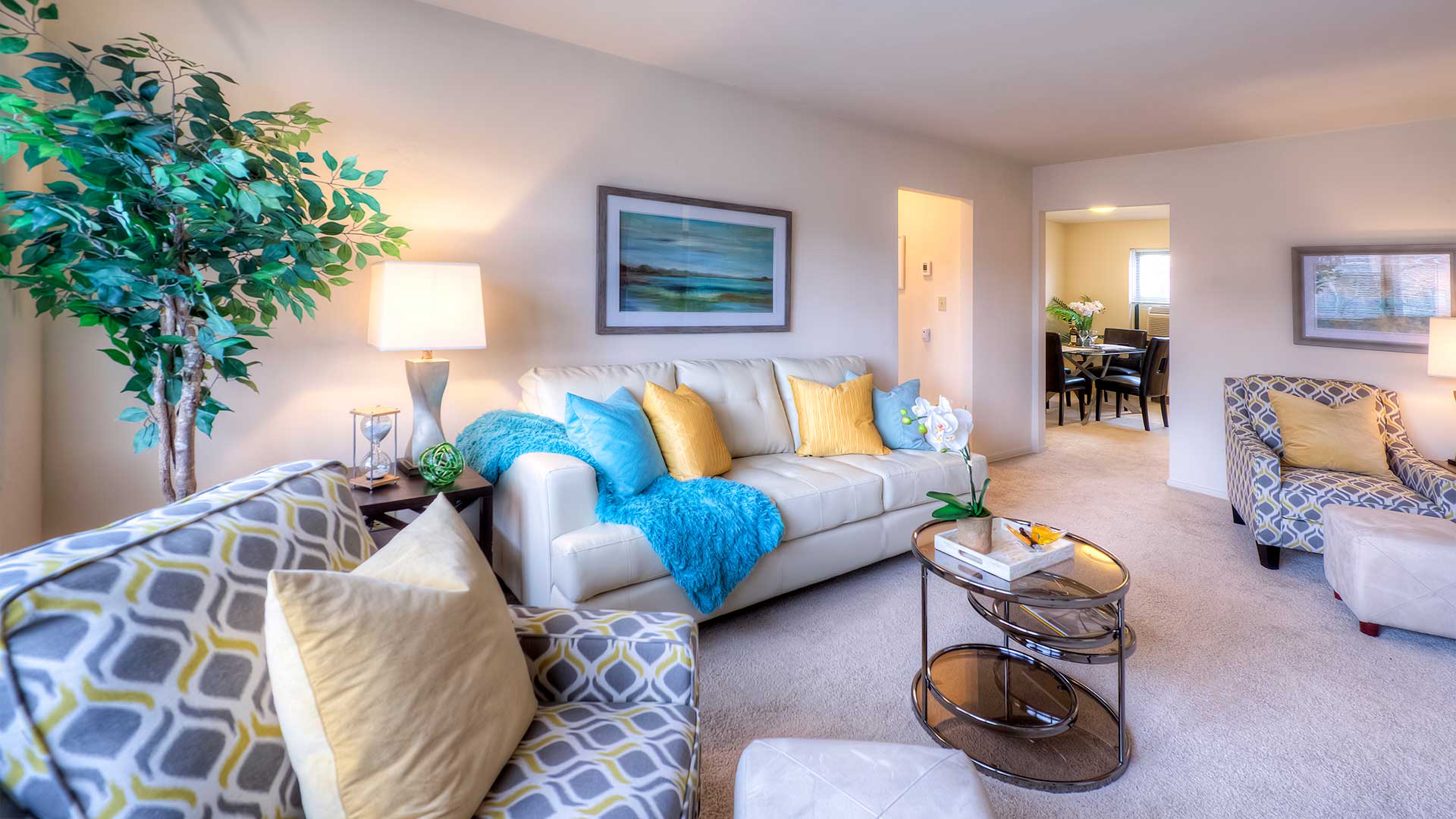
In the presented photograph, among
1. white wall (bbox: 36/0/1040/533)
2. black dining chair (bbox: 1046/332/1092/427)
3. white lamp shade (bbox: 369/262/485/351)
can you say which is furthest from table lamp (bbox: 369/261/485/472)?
black dining chair (bbox: 1046/332/1092/427)

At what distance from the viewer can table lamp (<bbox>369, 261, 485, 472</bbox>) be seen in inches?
93.6

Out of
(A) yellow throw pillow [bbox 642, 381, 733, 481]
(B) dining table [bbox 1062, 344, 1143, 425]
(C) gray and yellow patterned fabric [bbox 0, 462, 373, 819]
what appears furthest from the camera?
(B) dining table [bbox 1062, 344, 1143, 425]

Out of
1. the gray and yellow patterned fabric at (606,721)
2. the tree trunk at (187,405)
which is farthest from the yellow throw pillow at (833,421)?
the tree trunk at (187,405)

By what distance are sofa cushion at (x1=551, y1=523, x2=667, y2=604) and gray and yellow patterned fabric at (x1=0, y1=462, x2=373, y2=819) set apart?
1.21 metres

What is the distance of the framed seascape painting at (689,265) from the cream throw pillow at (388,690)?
2360 mm

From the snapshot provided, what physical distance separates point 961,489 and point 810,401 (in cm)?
88

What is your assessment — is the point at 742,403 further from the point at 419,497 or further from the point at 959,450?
the point at 419,497

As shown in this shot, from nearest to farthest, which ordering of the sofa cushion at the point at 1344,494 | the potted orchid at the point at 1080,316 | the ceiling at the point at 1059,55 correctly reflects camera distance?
the ceiling at the point at 1059,55 → the sofa cushion at the point at 1344,494 → the potted orchid at the point at 1080,316

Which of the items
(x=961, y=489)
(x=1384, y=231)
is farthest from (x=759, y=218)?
(x=1384, y=231)

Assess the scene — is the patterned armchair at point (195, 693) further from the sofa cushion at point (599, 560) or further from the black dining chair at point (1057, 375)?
the black dining chair at point (1057, 375)

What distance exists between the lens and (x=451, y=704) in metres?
1.02

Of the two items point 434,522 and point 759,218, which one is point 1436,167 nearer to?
point 759,218

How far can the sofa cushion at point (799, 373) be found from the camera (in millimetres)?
3576

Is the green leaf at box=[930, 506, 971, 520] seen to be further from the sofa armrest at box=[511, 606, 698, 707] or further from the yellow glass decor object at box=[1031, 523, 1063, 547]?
the sofa armrest at box=[511, 606, 698, 707]
